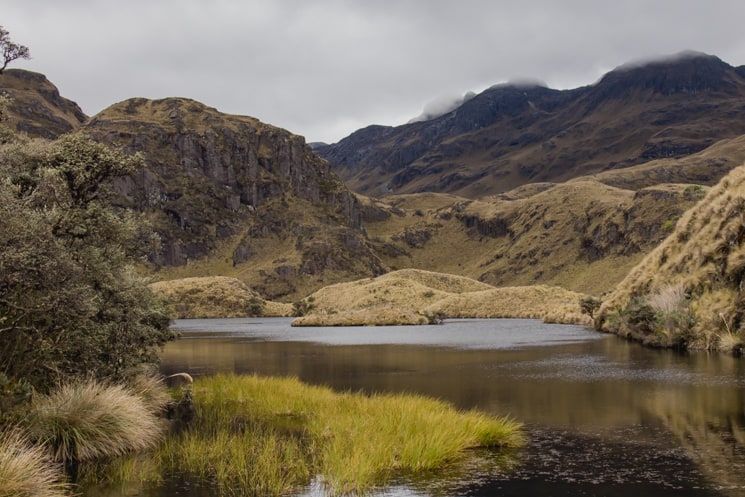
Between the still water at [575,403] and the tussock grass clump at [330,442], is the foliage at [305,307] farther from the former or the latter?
the tussock grass clump at [330,442]

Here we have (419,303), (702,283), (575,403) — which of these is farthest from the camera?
(419,303)

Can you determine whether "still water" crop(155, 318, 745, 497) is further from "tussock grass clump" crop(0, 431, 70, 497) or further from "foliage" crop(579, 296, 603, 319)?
"foliage" crop(579, 296, 603, 319)

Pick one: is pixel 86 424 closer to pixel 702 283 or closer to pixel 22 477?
pixel 22 477

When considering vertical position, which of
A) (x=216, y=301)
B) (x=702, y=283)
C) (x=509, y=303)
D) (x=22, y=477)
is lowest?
(x=216, y=301)

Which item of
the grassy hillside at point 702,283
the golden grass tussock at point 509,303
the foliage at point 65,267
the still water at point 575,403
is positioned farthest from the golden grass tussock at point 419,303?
the foliage at point 65,267

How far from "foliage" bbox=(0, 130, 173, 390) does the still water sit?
247 inches

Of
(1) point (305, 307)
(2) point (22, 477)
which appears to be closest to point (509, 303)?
(1) point (305, 307)

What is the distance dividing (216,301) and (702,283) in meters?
142

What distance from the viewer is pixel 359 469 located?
15.4 metres

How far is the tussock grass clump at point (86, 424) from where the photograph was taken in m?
17.7

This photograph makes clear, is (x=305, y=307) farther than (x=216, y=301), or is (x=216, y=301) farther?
(x=216, y=301)

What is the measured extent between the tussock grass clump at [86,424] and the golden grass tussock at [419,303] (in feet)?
306

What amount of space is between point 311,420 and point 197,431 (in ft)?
13.0

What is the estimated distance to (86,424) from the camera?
18.5m
